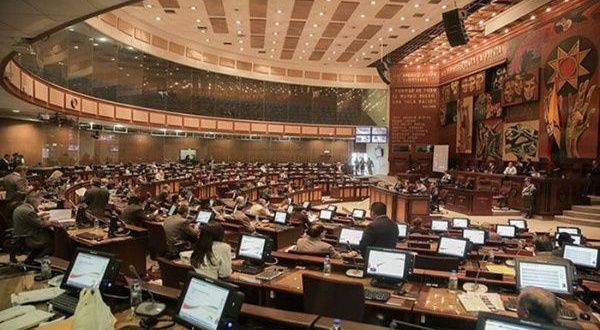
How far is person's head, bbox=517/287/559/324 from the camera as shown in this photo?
2.85 metres

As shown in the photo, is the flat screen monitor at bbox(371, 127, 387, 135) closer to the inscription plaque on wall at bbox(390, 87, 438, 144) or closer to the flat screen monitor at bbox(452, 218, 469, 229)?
the inscription plaque on wall at bbox(390, 87, 438, 144)

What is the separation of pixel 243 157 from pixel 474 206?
19.2m

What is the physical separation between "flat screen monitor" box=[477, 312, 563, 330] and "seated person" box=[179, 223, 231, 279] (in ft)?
8.80

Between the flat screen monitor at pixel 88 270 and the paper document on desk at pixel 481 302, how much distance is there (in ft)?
10.1

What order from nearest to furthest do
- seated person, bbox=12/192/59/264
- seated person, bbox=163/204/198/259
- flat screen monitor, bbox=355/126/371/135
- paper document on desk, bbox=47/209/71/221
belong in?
seated person, bbox=12/192/59/264, seated person, bbox=163/204/198/259, paper document on desk, bbox=47/209/71/221, flat screen monitor, bbox=355/126/371/135

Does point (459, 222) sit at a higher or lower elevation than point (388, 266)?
lower

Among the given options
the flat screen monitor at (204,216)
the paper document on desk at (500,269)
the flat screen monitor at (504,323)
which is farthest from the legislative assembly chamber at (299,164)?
the paper document on desk at (500,269)

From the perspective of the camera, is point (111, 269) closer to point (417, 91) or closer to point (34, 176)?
point (34, 176)

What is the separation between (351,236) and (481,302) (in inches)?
124

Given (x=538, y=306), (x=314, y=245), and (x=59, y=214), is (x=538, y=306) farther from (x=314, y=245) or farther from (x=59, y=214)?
(x=59, y=214)

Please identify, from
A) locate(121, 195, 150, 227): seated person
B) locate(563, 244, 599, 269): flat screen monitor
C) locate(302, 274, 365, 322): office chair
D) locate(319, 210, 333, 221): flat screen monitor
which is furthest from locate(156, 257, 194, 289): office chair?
locate(319, 210, 333, 221): flat screen monitor

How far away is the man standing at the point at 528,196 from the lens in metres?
14.9

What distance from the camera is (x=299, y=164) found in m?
32.5

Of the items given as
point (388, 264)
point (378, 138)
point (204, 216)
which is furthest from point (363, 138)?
point (388, 264)
